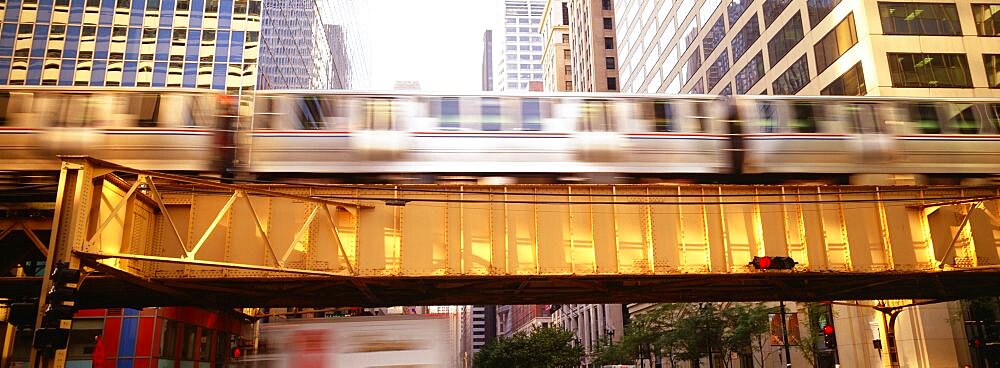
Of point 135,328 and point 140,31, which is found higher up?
point 140,31

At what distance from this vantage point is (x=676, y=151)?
2102 cm

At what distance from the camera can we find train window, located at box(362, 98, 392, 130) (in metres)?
20.7

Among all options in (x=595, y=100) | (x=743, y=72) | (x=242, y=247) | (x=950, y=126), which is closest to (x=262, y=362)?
(x=242, y=247)

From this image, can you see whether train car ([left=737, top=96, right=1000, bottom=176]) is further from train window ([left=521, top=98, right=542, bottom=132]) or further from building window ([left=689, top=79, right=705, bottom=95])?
building window ([left=689, top=79, right=705, bottom=95])

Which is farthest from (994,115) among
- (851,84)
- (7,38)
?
(7,38)

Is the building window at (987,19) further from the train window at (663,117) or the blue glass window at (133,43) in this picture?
the blue glass window at (133,43)

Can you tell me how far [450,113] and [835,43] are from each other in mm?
27830

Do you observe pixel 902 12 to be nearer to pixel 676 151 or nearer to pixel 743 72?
pixel 743 72

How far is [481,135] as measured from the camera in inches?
814

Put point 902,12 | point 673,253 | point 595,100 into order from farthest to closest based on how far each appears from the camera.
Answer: point 902,12
point 595,100
point 673,253

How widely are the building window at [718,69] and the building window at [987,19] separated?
1824cm

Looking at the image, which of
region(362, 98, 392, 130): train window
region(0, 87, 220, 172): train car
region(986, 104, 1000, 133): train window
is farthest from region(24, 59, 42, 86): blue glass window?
region(986, 104, 1000, 133): train window

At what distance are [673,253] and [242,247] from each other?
10.9 meters

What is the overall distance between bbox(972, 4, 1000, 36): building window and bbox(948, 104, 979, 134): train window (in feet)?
58.4
